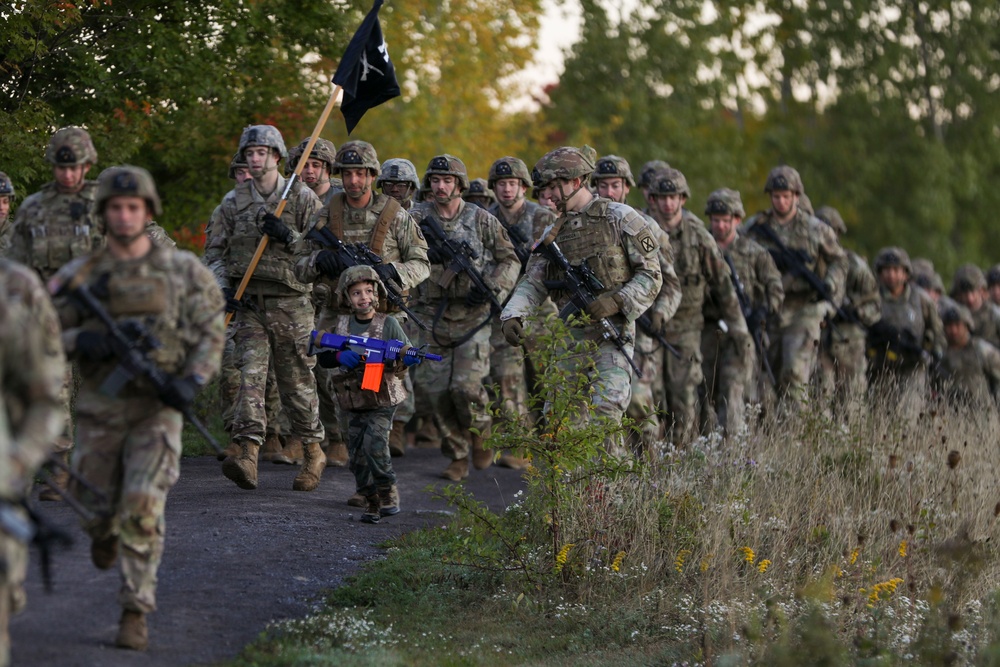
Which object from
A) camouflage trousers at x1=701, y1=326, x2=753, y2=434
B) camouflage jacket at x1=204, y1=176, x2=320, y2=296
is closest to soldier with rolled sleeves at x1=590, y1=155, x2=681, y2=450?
camouflage trousers at x1=701, y1=326, x2=753, y2=434

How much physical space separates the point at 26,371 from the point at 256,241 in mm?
5454

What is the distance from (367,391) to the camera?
33.4ft

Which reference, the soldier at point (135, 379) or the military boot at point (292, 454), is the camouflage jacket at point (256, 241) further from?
the soldier at point (135, 379)

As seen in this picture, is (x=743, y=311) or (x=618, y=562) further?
(x=743, y=311)

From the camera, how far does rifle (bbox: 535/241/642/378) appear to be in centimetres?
1100

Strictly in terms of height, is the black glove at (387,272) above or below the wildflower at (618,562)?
above

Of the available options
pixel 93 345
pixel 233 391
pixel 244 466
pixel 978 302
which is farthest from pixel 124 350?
pixel 978 302

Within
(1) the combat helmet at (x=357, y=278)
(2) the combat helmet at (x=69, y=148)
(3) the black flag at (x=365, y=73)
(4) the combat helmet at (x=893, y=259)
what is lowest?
(1) the combat helmet at (x=357, y=278)

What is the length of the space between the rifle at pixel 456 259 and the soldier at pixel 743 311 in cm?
209

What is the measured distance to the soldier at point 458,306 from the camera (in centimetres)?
1315

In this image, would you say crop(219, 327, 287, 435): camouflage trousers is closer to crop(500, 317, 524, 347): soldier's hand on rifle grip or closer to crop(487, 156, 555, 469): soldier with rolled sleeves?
crop(487, 156, 555, 469): soldier with rolled sleeves

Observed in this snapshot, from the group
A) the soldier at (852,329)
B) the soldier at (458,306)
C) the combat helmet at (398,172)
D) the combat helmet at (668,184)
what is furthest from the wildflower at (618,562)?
the soldier at (852,329)

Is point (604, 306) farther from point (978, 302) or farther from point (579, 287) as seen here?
point (978, 302)

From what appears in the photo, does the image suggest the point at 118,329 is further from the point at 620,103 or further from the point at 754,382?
the point at 620,103
